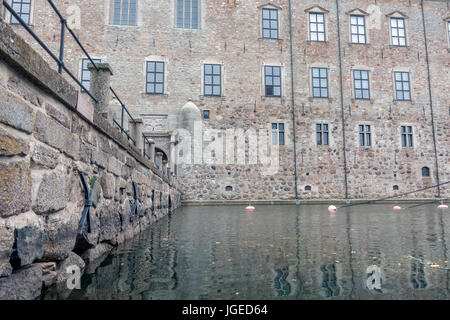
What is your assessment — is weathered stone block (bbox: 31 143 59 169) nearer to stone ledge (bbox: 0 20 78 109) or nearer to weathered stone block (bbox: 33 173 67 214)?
weathered stone block (bbox: 33 173 67 214)

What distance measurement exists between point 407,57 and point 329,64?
515cm

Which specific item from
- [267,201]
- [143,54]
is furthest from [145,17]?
[267,201]

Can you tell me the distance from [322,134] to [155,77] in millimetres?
9975

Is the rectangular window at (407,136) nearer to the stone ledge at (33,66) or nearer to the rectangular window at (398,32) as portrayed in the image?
the rectangular window at (398,32)

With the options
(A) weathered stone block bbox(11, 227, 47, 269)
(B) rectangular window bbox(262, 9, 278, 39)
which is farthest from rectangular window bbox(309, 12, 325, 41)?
(A) weathered stone block bbox(11, 227, 47, 269)

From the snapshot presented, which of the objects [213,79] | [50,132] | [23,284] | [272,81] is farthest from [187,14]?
[23,284]

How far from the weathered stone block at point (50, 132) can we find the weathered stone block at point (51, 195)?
0.25 metres

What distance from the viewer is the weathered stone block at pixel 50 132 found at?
2298 millimetres

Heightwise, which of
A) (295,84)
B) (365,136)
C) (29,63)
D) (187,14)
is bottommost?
(29,63)

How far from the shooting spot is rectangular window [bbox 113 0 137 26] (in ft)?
59.7

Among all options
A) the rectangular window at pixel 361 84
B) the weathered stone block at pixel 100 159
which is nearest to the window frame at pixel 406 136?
the rectangular window at pixel 361 84

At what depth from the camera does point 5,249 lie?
1811 millimetres

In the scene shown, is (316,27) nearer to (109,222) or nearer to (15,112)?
(109,222)
